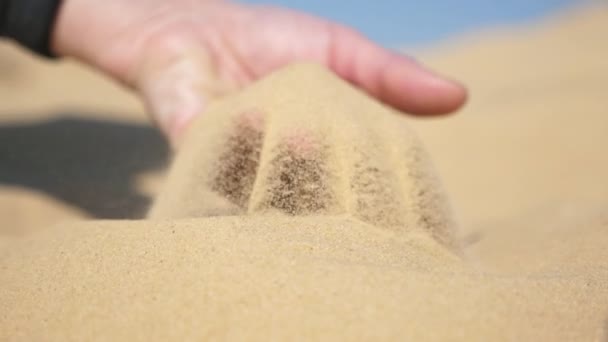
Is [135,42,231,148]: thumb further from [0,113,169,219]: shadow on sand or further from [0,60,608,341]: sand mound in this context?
[0,60,608,341]: sand mound

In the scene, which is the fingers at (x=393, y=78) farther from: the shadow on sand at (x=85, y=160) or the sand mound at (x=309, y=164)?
the shadow on sand at (x=85, y=160)

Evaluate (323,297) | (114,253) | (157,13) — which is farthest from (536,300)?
(157,13)

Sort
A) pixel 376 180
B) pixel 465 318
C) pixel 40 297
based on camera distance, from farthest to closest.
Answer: pixel 376 180, pixel 40 297, pixel 465 318

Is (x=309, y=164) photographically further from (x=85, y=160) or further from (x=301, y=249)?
(x=85, y=160)

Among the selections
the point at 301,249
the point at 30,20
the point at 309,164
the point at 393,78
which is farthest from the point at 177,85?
the point at 301,249

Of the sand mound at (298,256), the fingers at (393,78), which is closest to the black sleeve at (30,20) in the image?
the fingers at (393,78)

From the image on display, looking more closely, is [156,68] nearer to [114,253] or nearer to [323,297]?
[114,253]

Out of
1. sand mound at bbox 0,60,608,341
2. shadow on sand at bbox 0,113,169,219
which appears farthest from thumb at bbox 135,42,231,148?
sand mound at bbox 0,60,608,341
